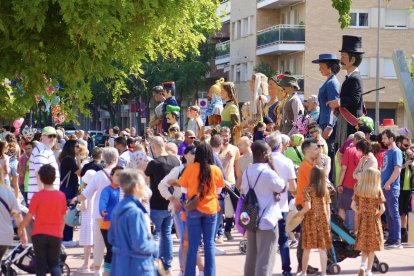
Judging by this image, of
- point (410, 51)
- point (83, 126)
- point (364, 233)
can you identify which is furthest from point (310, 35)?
point (83, 126)

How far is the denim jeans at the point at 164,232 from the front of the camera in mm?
14859

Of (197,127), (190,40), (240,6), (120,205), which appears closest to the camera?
(120,205)

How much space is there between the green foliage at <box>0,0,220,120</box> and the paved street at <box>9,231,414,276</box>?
266cm

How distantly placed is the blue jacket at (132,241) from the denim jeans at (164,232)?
4.57 metres

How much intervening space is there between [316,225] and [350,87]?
459 cm

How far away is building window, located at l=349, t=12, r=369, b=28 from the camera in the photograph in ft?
212

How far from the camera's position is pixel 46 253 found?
1264 cm

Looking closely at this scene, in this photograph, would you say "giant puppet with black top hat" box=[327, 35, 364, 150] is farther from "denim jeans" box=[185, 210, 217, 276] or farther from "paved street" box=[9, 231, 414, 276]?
"denim jeans" box=[185, 210, 217, 276]

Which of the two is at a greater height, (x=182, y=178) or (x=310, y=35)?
(x=310, y=35)

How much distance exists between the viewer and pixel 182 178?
13.8 meters

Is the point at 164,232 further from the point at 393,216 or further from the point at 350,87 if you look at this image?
the point at 393,216

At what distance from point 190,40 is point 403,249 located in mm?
8288

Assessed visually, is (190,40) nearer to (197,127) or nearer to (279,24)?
(197,127)

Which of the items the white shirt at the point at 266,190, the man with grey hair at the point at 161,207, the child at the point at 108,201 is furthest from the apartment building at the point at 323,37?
the white shirt at the point at 266,190
